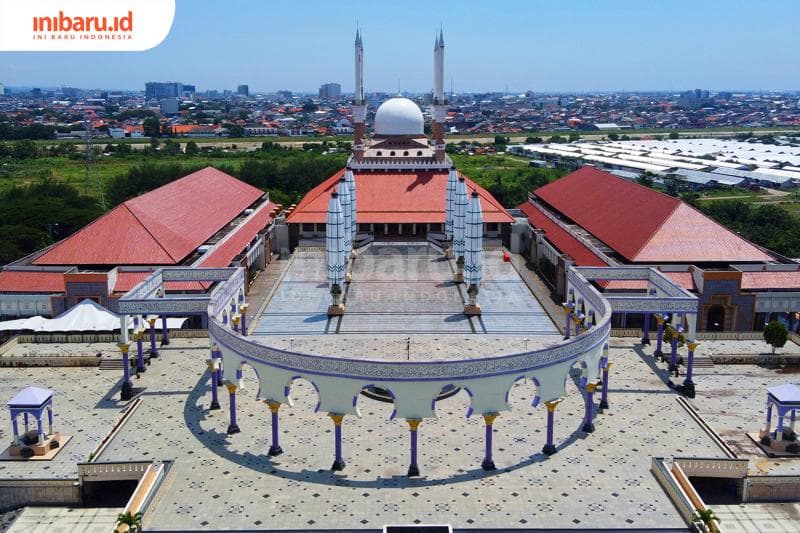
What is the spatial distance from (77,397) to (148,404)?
3090 mm

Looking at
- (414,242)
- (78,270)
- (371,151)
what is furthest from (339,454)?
(371,151)

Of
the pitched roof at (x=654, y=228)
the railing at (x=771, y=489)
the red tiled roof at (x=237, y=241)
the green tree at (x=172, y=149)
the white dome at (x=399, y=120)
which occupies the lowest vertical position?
the railing at (x=771, y=489)

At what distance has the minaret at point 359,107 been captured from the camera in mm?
53844

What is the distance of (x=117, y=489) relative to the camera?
21812 millimetres

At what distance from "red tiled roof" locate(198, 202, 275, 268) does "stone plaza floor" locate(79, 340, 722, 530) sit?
10.2 metres

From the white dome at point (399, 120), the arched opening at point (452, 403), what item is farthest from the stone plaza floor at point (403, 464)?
the white dome at point (399, 120)

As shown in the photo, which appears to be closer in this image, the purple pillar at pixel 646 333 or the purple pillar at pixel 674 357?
the purple pillar at pixel 674 357

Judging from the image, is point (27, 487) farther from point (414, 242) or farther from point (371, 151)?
point (371, 151)

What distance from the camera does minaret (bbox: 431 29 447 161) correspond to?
54.0 meters

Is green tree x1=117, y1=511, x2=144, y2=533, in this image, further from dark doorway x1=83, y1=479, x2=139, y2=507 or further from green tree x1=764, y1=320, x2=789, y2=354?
green tree x1=764, y1=320, x2=789, y2=354

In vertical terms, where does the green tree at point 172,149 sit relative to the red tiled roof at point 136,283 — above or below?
above

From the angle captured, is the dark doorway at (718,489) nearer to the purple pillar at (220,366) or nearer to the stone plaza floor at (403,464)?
the stone plaza floor at (403,464)

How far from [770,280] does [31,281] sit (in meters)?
33.7

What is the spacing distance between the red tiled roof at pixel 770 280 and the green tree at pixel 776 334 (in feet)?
12.8
